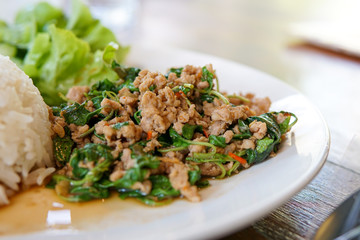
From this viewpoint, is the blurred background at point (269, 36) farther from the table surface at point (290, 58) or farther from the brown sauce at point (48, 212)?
the brown sauce at point (48, 212)

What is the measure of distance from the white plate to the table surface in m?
0.24

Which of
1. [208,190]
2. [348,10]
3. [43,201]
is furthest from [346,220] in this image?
[348,10]

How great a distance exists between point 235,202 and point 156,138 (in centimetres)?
71

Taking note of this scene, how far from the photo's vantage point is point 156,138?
213 cm

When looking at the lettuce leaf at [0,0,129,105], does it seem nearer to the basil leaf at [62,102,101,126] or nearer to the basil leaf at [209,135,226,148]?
the basil leaf at [62,102,101,126]

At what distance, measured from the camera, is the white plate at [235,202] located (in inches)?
54.7

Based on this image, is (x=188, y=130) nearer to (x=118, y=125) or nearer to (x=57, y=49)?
(x=118, y=125)

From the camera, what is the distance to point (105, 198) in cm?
187

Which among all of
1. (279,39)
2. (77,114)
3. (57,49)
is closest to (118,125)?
(77,114)

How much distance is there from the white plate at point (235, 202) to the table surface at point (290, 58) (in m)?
0.24

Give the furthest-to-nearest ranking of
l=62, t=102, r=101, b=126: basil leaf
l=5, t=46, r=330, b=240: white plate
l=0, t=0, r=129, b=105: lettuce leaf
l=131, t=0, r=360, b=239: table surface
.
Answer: l=0, t=0, r=129, b=105: lettuce leaf
l=62, t=102, r=101, b=126: basil leaf
l=131, t=0, r=360, b=239: table surface
l=5, t=46, r=330, b=240: white plate

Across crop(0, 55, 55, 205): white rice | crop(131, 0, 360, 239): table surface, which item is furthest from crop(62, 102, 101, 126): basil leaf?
crop(131, 0, 360, 239): table surface

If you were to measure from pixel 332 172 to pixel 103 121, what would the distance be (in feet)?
5.27

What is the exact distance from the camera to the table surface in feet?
6.53
